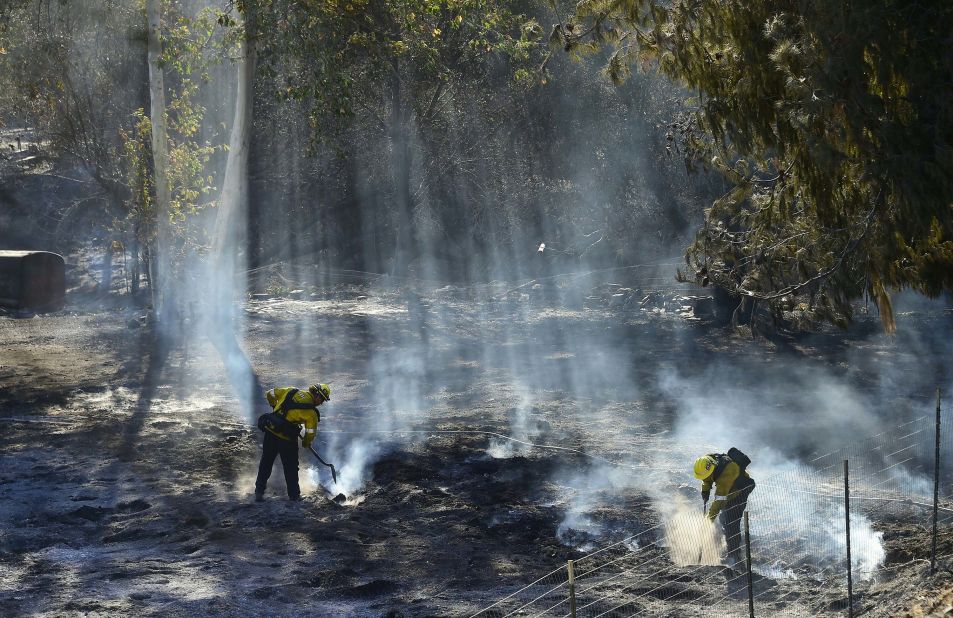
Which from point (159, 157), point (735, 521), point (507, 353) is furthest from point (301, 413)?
point (159, 157)

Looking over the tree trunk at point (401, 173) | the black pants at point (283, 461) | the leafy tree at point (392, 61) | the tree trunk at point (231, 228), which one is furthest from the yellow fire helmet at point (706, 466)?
the tree trunk at point (401, 173)

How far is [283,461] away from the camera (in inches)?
412

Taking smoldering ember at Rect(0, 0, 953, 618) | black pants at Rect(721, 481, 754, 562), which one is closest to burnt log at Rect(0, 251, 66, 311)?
smoldering ember at Rect(0, 0, 953, 618)

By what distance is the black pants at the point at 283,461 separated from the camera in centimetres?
1041

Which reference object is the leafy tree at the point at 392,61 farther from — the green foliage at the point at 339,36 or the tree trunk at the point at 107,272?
the tree trunk at the point at 107,272

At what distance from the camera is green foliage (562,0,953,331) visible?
7.79 meters

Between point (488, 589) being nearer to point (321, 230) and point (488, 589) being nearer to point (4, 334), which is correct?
point (4, 334)

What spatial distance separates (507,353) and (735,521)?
11.0 meters

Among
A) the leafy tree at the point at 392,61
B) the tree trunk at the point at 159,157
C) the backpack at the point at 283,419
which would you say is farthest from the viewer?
the tree trunk at the point at 159,157

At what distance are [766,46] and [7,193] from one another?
2986cm

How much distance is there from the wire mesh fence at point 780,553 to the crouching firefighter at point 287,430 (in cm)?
328

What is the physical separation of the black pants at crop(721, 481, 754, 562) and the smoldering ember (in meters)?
0.03

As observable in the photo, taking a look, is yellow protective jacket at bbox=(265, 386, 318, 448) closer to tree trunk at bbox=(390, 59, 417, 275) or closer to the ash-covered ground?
the ash-covered ground

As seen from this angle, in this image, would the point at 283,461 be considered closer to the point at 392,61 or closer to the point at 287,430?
the point at 287,430
